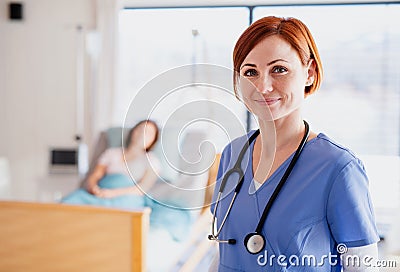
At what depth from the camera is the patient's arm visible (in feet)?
3.43

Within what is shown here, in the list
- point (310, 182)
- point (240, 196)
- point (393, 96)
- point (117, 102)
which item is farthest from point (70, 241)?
point (393, 96)

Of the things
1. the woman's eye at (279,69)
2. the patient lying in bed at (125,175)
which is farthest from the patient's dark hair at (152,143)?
the woman's eye at (279,69)

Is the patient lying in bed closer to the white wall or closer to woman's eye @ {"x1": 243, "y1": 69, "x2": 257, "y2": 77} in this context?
the white wall

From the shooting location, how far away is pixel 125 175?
3.28 feet

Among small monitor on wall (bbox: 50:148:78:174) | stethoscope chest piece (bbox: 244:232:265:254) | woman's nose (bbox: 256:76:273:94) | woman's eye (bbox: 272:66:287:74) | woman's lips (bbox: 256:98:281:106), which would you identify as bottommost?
stethoscope chest piece (bbox: 244:232:265:254)

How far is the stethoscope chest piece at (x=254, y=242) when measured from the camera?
0.75 meters

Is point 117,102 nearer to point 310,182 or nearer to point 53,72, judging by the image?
point 53,72

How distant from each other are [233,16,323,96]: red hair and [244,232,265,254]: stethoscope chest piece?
22 centimetres

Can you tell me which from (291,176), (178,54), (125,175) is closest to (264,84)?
(291,176)

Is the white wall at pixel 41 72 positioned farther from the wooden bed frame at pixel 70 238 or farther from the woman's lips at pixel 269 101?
the woman's lips at pixel 269 101

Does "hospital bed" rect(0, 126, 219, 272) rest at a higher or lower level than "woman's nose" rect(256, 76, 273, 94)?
lower

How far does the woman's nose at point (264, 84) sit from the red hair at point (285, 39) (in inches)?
1.6

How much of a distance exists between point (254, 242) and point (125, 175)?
1.15ft

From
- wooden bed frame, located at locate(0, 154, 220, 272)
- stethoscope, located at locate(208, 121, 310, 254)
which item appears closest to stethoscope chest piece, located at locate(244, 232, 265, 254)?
stethoscope, located at locate(208, 121, 310, 254)
